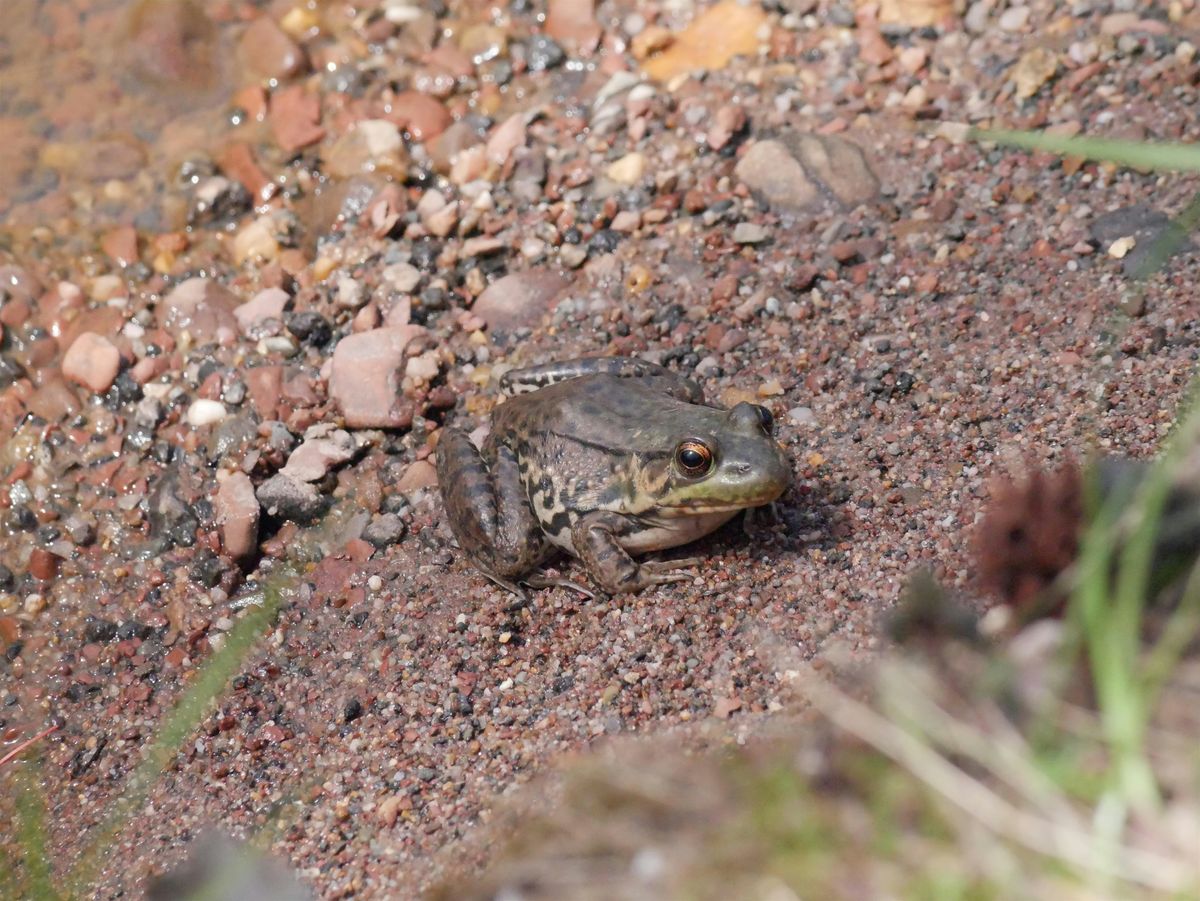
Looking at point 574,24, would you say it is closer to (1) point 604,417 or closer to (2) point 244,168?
(2) point 244,168

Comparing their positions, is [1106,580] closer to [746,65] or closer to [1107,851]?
[1107,851]

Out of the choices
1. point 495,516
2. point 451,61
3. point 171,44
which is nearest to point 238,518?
point 495,516

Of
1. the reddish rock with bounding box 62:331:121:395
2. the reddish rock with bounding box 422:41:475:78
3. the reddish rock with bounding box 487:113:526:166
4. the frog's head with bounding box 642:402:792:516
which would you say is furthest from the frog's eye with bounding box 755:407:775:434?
the reddish rock with bounding box 422:41:475:78

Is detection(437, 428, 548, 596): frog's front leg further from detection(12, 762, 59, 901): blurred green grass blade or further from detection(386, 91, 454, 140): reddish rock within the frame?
detection(386, 91, 454, 140): reddish rock

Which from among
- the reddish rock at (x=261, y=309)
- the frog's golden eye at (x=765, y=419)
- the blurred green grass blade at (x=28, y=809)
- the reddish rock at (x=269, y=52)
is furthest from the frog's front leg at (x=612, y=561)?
the reddish rock at (x=269, y=52)

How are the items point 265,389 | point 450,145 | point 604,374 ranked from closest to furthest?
1. point 604,374
2. point 265,389
3. point 450,145

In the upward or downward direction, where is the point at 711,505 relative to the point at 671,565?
upward
